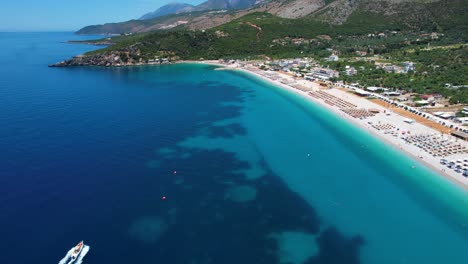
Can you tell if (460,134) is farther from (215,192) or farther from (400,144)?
(215,192)

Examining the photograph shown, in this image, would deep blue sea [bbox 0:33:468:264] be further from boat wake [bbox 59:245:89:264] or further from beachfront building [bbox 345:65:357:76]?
beachfront building [bbox 345:65:357:76]

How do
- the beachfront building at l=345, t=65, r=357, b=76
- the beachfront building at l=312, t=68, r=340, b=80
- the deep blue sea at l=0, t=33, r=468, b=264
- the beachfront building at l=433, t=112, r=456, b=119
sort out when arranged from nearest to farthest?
1. the deep blue sea at l=0, t=33, r=468, b=264
2. the beachfront building at l=433, t=112, r=456, b=119
3. the beachfront building at l=312, t=68, r=340, b=80
4. the beachfront building at l=345, t=65, r=357, b=76

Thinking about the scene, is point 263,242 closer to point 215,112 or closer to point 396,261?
point 396,261

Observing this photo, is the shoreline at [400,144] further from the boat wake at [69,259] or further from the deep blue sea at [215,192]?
the boat wake at [69,259]

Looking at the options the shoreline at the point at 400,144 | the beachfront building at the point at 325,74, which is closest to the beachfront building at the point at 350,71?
the beachfront building at the point at 325,74

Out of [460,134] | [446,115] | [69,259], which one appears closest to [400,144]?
[460,134]

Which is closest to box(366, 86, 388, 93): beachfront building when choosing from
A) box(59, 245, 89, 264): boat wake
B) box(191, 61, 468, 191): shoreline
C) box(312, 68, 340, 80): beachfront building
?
box(191, 61, 468, 191): shoreline

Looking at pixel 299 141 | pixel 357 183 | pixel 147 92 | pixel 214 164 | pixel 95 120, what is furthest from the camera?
pixel 147 92

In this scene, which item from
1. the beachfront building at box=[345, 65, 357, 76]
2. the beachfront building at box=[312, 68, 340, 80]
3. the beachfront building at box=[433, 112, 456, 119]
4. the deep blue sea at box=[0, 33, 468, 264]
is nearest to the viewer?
the deep blue sea at box=[0, 33, 468, 264]

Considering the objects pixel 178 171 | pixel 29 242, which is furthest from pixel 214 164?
pixel 29 242
